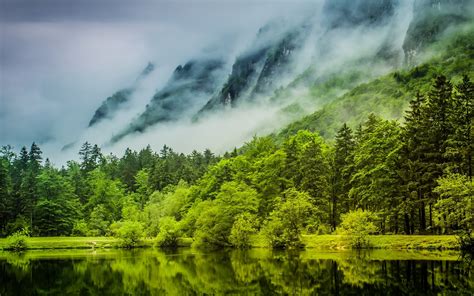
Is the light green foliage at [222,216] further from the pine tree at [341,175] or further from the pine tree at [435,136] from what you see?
the pine tree at [435,136]

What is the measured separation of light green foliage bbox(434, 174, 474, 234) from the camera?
4781 cm

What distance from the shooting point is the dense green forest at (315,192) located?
58.9m

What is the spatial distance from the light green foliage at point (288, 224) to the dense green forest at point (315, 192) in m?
0.14

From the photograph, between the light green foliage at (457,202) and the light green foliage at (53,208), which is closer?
the light green foliage at (457,202)

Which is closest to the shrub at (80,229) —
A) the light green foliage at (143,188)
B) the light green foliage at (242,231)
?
the light green foliage at (143,188)

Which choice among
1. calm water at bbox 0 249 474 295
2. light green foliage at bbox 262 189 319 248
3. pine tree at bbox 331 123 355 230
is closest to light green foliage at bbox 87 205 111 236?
light green foliage at bbox 262 189 319 248

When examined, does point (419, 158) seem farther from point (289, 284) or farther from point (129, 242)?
point (129, 242)

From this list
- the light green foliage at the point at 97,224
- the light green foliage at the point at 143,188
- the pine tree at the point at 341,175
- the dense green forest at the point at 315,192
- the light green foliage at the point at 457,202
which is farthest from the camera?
the light green foliage at the point at 143,188

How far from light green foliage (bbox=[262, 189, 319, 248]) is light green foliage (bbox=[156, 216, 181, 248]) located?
2349cm

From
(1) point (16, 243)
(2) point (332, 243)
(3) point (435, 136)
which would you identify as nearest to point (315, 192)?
(2) point (332, 243)

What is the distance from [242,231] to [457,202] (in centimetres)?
3330

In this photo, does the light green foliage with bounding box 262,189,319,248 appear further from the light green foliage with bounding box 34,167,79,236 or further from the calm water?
the light green foliage with bounding box 34,167,79,236

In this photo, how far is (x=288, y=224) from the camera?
68.3 meters

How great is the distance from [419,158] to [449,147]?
14.9 feet
